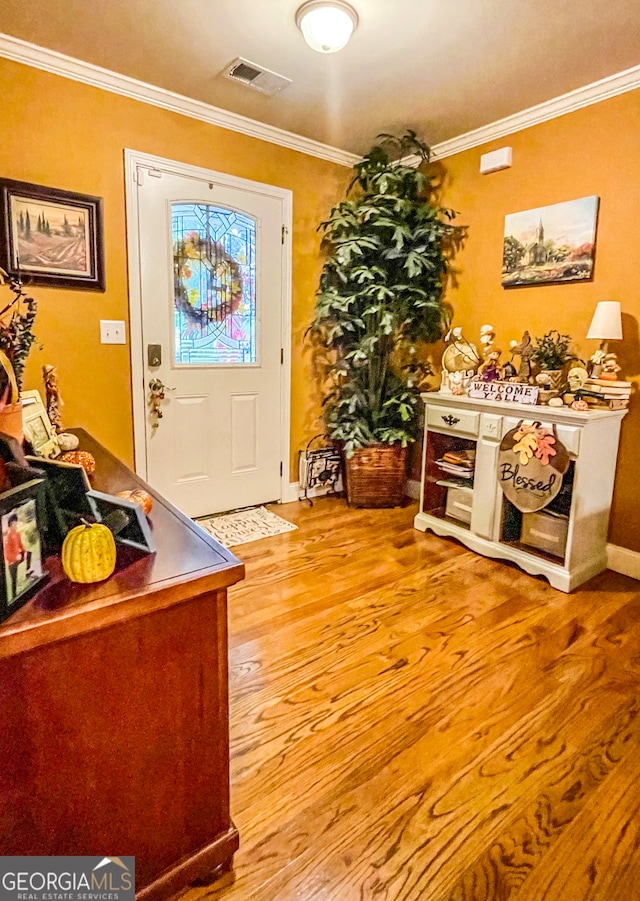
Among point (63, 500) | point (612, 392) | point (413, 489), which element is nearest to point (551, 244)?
point (612, 392)

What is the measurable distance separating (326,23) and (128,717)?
2.51 m

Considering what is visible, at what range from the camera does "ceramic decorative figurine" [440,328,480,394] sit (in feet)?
10.0

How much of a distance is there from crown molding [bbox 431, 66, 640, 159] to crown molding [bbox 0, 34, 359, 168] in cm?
74

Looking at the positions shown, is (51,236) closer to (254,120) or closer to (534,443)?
(254,120)

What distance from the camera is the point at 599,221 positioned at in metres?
2.64

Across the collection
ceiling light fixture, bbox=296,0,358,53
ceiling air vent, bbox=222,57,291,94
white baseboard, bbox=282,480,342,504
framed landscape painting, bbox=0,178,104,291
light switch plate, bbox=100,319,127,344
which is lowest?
white baseboard, bbox=282,480,342,504

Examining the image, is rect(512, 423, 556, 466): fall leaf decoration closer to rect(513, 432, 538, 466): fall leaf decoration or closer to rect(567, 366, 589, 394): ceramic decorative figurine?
rect(513, 432, 538, 466): fall leaf decoration

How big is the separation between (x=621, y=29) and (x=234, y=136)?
201cm

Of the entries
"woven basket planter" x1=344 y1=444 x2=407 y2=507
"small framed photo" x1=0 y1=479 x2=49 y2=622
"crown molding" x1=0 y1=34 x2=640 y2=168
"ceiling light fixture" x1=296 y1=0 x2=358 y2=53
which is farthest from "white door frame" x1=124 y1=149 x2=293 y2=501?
"small framed photo" x1=0 y1=479 x2=49 y2=622

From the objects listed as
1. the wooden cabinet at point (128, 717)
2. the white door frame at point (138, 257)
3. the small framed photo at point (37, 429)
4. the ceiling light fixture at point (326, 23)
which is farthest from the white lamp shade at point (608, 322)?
the small framed photo at point (37, 429)

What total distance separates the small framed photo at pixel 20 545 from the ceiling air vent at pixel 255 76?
8.13 ft

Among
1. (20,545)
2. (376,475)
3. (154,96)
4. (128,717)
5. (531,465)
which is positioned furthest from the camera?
(376,475)

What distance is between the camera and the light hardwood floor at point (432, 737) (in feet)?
3.84

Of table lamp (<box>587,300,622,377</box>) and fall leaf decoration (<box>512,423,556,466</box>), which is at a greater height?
table lamp (<box>587,300,622,377</box>)
